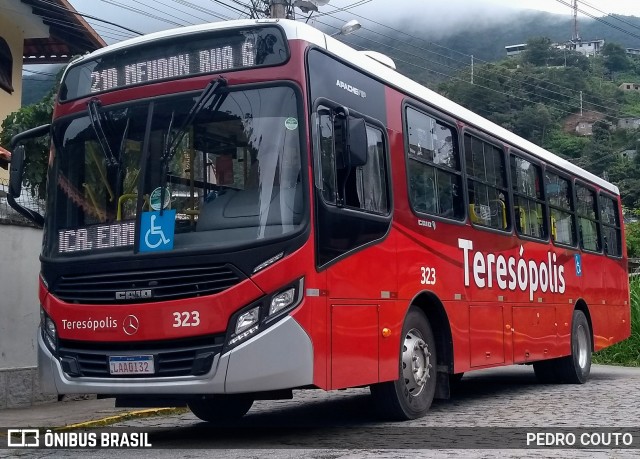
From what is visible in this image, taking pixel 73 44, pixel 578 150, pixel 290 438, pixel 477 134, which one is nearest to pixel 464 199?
pixel 477 134

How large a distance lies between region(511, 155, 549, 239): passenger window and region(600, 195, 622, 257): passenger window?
11.3 ft

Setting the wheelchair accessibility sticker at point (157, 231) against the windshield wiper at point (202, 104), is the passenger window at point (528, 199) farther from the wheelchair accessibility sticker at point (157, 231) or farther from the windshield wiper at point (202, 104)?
the wheelchair accessibility sticker at point (157, 231)

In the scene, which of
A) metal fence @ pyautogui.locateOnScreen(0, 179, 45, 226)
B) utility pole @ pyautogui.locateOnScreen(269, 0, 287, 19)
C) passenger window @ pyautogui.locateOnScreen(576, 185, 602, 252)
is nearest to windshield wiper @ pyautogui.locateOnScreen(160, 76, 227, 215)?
metal fence @ pyautogui.locateOnScreen(0, 179, 45, 226)

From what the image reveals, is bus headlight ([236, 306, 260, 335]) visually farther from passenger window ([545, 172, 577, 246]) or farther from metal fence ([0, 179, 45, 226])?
passenger window ([545, 172, 577, 246])

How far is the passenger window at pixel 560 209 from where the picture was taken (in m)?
13.3

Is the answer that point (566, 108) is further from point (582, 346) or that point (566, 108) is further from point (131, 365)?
point (131, 365)

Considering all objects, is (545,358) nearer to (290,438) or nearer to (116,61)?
(290,438)

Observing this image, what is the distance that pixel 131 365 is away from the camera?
7.25m

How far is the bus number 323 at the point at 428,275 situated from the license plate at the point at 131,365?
3039mm

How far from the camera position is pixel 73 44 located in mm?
20469

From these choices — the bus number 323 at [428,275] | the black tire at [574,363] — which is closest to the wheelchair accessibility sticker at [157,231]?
the bus number 323 at [428,275]

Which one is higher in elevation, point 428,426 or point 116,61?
point 116,61

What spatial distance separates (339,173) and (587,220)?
27.8 ft

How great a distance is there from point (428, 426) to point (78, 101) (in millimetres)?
4319
